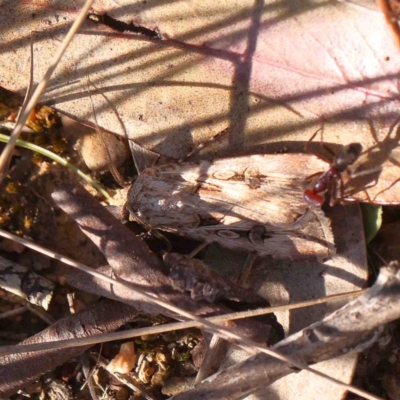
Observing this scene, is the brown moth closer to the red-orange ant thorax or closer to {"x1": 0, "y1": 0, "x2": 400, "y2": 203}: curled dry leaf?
the red-orange ant thorax

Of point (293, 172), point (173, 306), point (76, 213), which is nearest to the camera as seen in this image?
point (173, 306)

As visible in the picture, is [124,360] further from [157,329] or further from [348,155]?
[348,155]

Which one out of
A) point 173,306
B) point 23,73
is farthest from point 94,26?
point 173,306

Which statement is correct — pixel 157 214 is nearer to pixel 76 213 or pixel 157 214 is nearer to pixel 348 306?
pixel 76 213

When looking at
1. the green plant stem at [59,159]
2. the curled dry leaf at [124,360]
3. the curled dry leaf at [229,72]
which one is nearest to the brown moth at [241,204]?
the curled dry leaf at [229,72]

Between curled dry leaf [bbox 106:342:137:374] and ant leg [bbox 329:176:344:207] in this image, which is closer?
ant leg [bbox 329:176:344:207]

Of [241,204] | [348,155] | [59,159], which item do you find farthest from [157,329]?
[59,159]

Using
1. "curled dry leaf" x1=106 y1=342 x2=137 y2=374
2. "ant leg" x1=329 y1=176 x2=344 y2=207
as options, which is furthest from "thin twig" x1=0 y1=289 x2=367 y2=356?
"curled dry leaf" x1=106 y1=342 x2=137 y2=374
